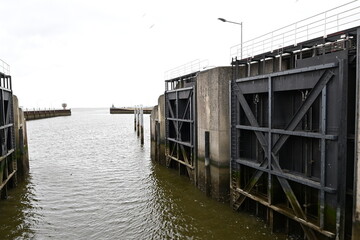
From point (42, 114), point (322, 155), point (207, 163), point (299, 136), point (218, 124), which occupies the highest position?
point (218, 124)

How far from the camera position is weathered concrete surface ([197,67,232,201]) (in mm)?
13922

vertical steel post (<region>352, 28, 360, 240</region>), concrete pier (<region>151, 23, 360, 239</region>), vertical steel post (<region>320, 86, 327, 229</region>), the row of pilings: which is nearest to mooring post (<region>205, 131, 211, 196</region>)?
concrete pier (<region>151, 23, 360, 239</region>)

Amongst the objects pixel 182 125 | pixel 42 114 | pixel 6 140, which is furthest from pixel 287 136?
pixel 42 114

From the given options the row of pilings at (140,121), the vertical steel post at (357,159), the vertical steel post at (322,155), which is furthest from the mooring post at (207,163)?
the row of pilings at (140,121)

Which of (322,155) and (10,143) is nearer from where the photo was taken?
(322,155)

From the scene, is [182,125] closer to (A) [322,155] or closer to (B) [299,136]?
(B) [299,136]

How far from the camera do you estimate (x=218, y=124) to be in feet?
45.9

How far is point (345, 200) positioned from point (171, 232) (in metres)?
7.20

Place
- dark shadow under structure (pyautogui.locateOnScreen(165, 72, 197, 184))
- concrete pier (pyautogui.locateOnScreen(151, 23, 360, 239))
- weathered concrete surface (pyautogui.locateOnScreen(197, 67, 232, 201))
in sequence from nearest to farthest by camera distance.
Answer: concrete pier (pyautogui.locateOnScreen(151, 23, 360, 239)), weathered concrete surface (pyautogui.locateOnScreen(197, 67, 232, 201)), dark shadow under structure (pyautogui.locateOnScreen(165, 72, 197, 184))

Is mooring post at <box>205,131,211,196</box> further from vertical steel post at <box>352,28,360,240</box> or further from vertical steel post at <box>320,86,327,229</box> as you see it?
vertical steel post at <box>352,28,360,240</box>

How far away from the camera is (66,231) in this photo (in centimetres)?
1220

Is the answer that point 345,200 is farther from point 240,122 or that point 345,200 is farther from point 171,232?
point 171,232

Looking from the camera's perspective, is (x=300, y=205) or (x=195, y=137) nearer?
(x=300, y=205)

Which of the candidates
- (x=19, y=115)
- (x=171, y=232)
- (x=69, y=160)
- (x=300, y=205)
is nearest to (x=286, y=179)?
(x=300, y=205)
